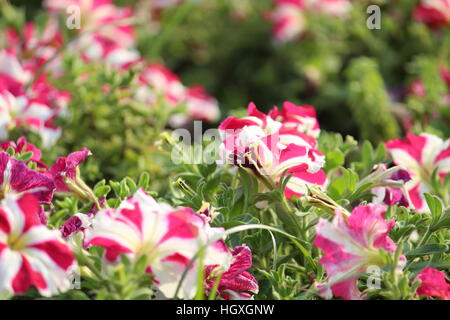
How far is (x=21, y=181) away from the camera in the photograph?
1.00 m

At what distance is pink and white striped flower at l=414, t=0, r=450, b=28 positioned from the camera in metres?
2.39

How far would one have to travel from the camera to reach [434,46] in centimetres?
251

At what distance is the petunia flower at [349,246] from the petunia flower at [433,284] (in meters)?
0.06

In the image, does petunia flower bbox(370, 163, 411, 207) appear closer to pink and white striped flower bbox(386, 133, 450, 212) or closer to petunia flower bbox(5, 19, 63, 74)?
pink and white striped flower bbox(386, 133, 450, 212)

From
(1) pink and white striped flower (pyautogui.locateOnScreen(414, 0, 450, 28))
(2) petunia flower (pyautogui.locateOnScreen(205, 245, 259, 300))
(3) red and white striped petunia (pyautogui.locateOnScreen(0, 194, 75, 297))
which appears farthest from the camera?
(1) pink and white striped flower (pyautogui.locateOnScreen(414, 0, 450, 28))

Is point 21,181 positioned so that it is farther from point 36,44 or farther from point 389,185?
point 36,44

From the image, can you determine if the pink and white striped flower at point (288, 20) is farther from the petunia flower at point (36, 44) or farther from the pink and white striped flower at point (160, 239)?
the pink and white striped flower at point (160, 239)

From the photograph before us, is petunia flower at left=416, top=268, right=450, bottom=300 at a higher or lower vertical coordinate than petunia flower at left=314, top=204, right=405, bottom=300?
lower

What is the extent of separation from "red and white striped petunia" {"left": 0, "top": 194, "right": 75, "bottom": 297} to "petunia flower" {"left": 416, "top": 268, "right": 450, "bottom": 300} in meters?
0.47

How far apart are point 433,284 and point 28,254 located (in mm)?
534

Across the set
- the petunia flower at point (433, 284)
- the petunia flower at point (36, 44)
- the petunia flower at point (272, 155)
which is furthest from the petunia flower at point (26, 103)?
the petunia flower at point (433, 284)

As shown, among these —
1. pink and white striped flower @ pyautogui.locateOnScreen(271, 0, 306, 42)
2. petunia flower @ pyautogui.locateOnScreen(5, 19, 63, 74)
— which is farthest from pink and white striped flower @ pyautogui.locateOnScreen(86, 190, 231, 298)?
pink and white striped flower @ pyautogui.locateOnScreen(271, 0, 306, 42)
